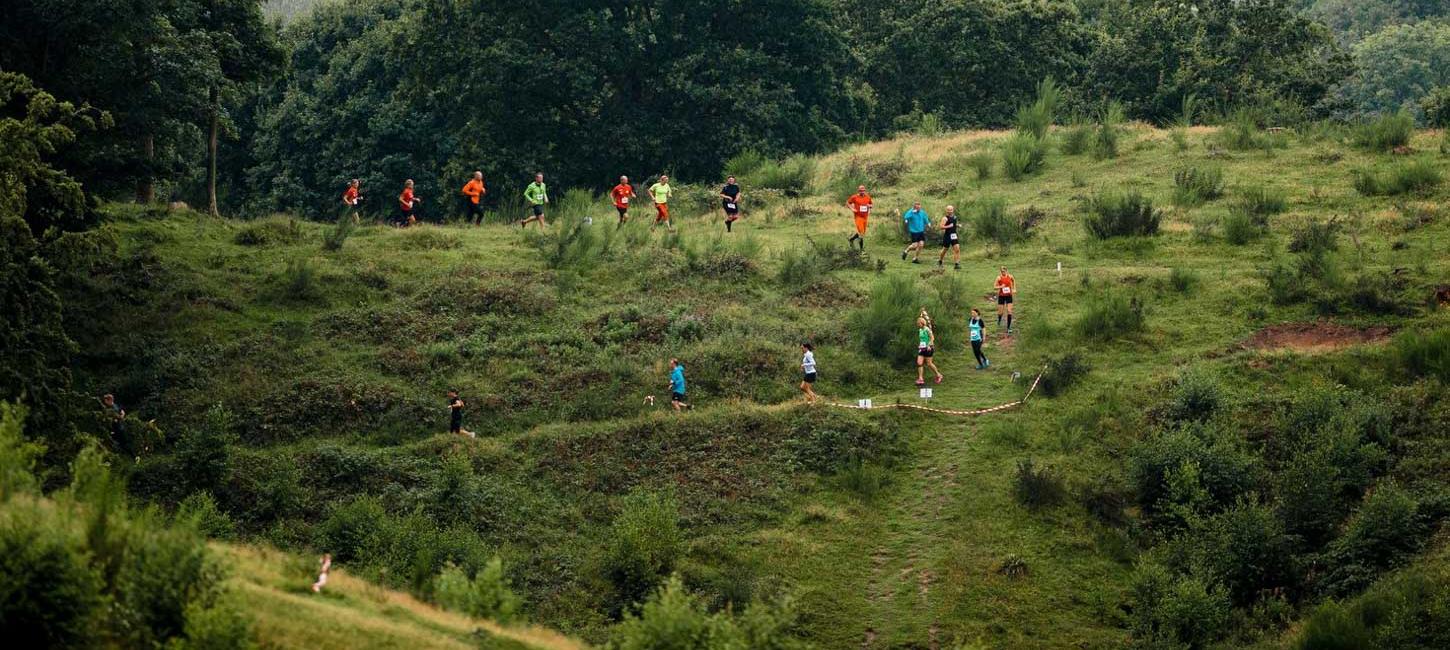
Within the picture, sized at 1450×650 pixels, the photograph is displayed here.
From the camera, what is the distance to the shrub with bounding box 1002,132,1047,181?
1948 inches

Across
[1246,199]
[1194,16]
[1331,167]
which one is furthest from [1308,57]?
[1246,199]

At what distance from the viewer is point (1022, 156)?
49.7m

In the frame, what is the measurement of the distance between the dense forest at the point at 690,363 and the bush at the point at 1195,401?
83 mm

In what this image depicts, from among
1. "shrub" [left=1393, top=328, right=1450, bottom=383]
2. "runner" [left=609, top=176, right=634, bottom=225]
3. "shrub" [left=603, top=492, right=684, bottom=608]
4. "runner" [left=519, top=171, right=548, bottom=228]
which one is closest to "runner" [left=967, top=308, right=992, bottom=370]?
"shrub" [left=1393, top=328, right=1450, bottom=383]

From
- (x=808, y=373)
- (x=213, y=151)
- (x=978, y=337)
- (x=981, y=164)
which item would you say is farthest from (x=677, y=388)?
(x=981, y=164)

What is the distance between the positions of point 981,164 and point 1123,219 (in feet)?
30.2

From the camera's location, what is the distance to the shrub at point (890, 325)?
34594mm

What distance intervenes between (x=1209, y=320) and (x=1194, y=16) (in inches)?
1270

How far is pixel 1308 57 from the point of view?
205 ft

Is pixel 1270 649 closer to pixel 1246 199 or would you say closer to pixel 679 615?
pixel 679 615

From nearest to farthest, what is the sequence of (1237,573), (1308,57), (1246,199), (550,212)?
(1237,573) < (1246,199) < (550,212) < (1308,57)

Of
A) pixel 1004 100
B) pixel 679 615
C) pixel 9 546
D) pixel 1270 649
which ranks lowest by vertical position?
pixel 1270 649

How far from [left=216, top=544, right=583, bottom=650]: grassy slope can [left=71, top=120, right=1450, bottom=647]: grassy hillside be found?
0.21 meters

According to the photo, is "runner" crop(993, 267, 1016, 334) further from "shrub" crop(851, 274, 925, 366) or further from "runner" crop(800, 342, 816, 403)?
"runner" crop(800, 342, 816, 403)
